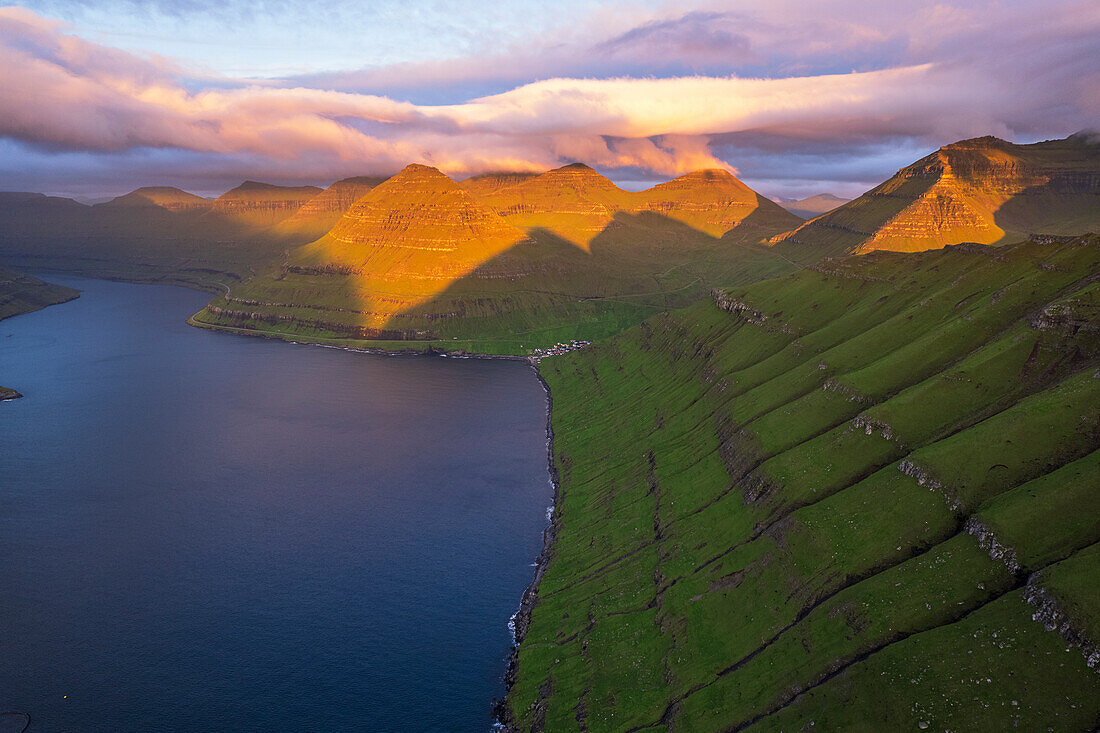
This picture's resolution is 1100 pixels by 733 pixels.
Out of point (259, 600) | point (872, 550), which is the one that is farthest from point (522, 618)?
point (872, 550)

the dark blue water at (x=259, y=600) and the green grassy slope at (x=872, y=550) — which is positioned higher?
the green grassy slope at (x=872, y=550)

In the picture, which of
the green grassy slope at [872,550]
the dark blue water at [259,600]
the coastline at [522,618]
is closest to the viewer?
the green grassy slope at [872,550]

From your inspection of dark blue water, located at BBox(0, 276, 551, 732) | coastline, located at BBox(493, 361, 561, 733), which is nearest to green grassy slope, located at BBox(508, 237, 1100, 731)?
coastline, located at BBox(493, 361, 561, 733)

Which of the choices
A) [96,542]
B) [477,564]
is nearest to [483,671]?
[477,564]

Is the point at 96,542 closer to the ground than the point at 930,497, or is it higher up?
closer to the ground

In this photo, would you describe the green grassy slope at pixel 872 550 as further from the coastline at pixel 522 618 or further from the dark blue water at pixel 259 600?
the dark blue water at pixel 259 600

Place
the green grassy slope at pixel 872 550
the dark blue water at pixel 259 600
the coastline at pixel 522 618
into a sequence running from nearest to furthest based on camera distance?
the green grassy slope at pixel 872 550
the coastline at pixel 522 618
the dark blue water at pixel 259 600

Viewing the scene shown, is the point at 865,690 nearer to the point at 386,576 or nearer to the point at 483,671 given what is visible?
the point at 483,671

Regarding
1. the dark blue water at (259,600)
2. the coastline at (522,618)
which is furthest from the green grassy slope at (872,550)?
the dark blue water at (259,600)
